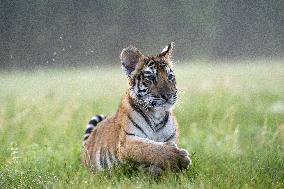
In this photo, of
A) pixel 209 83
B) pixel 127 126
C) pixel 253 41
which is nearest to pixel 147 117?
pixel 127 126

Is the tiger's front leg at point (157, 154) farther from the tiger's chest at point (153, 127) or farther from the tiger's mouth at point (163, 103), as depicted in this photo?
the tiger's mouth at point (163, 103)

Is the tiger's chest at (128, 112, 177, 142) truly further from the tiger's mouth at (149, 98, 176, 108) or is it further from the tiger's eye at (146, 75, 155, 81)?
the tiger's eye at (146, 75, 155, 81)

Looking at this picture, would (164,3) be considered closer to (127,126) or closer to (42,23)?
(42,23)

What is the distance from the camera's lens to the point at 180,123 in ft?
20.9

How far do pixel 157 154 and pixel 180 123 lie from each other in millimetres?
2042

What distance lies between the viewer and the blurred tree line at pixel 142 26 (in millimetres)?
7312

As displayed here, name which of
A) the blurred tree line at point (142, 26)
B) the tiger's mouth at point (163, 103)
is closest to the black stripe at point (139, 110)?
the tiger's mouth at point (163, 103)

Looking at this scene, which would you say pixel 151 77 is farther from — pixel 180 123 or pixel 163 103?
pixel 180 123

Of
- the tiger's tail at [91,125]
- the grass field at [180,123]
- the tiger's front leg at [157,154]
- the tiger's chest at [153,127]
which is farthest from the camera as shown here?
the tiger's tail at [91,125]

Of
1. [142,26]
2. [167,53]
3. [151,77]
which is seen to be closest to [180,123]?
[167,53]

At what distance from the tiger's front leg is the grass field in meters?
0.07

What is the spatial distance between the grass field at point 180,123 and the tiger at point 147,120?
100 mm

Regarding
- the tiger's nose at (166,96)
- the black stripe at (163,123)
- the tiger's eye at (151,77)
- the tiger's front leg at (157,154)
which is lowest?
the tiger's front leg at (157,154)

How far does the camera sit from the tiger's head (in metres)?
4.54
